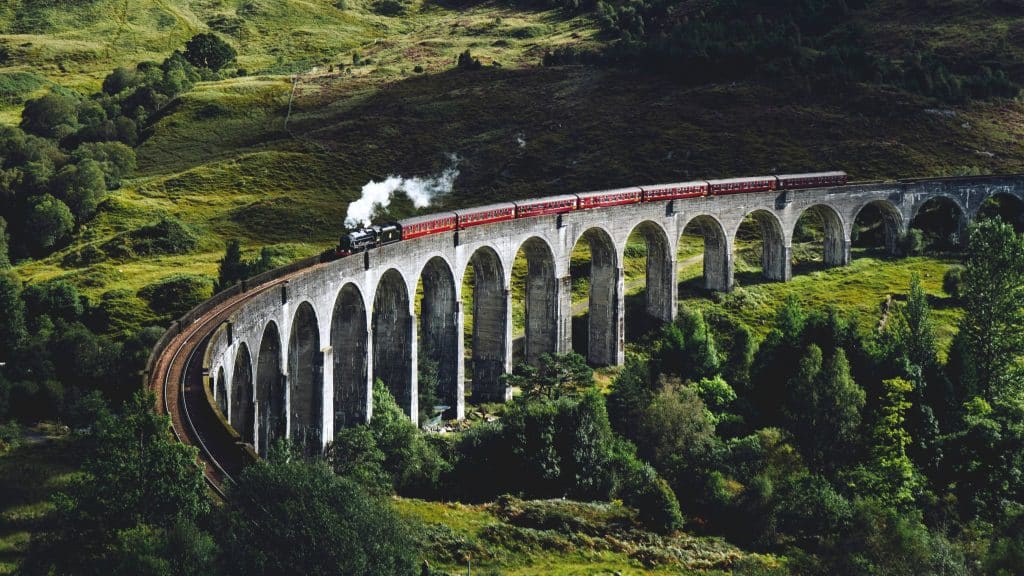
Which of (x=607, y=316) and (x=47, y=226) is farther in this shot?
(x=47, y=226)

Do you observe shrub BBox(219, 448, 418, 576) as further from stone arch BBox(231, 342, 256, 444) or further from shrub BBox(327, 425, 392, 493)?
shrub BBox(327, 425, 392, 493)

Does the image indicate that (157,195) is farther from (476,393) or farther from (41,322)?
(476,393)

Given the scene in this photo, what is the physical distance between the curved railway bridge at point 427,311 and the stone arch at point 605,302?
0.10 meters

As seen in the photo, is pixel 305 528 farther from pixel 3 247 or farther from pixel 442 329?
pixel 3 247

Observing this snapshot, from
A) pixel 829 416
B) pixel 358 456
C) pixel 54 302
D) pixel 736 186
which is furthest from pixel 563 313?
pixel 54 302

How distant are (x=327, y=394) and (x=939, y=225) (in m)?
68.6

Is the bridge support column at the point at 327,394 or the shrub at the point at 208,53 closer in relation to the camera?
the bridge support column at the point at 327,394

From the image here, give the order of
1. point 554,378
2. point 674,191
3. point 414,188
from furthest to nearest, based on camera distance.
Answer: point 414,188 < point 674,191 < point 554,378

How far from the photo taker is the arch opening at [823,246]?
9744 cm

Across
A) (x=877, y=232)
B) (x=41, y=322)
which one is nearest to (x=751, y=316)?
(x=877, y=232)

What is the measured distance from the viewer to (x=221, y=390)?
4838cm

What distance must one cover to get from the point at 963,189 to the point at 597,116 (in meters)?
49.2

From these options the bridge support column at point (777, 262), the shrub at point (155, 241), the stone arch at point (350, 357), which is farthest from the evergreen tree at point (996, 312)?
the shrub at point (155, 241)

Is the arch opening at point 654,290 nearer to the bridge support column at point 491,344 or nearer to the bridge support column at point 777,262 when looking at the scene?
the bridge support column at point 777,262
